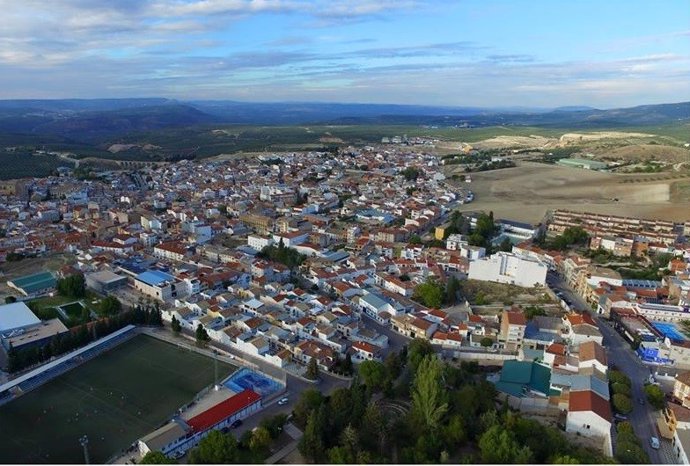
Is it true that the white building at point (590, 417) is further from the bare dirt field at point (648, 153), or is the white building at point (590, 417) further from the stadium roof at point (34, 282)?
the bare dirt field at point (648, 153)

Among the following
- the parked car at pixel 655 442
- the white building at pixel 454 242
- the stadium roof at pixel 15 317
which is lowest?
the parked car at pixel 655 442

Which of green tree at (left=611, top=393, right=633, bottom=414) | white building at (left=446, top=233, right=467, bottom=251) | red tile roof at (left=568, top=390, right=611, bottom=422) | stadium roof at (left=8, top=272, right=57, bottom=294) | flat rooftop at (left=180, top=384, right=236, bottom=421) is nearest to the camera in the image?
red tile roof at (left=568, top=390, right=611, bottom=422)

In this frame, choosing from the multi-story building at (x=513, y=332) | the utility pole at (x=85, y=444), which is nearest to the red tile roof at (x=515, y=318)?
the multi-story building at (x=513, y=332)

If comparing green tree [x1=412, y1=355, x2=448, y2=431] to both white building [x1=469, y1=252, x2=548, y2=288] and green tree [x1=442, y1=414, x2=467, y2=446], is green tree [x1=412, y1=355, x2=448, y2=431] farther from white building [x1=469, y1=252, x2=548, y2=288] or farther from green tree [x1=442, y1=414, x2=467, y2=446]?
white building [x1=469, y1=252, x2=548, y2=288]

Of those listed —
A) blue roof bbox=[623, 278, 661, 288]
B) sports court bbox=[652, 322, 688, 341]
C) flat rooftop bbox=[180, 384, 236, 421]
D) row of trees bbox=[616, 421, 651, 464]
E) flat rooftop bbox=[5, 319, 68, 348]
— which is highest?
blue roof bbox=[623, 278, 661, 288]

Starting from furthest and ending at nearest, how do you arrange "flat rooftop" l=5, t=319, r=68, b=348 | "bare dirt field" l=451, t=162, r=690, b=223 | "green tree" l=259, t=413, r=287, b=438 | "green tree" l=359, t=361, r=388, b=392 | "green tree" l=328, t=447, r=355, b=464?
1. "bare dirt field" l=451, t=162, r=690, b=223
2. "flat rooftop" l=5, t=319, r=68, b=348
3. "green tree" l=359, t=361, r=388, b=392
4. "green tree" l=259, t=413, r=287, b=438
5. "green tree" l=328, t=447, r=355, b=464

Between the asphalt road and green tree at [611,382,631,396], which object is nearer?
the asphalt road

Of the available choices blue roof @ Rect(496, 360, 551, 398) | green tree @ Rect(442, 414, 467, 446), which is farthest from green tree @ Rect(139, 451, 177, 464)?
blue roof @ Rect(496, 360, 551, 398)

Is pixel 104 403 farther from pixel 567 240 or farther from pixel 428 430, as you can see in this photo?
pixel 567 240
